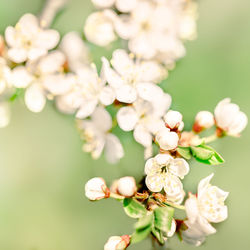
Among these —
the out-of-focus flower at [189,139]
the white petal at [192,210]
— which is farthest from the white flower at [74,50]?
the white petal at [192,210]

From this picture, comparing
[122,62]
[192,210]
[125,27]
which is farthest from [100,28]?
[192,210]

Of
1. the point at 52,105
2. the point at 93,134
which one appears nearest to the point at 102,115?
the point at 93,134

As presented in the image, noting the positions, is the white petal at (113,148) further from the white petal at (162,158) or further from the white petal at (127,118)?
the white petal at (162,158)

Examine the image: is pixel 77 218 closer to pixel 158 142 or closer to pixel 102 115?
pixel 102 115

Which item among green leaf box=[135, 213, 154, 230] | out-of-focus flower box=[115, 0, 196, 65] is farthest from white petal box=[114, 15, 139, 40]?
green leaf box=[135, 213, 154, 230]

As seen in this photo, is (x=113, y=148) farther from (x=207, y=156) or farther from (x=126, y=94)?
(x=207, y=156)
